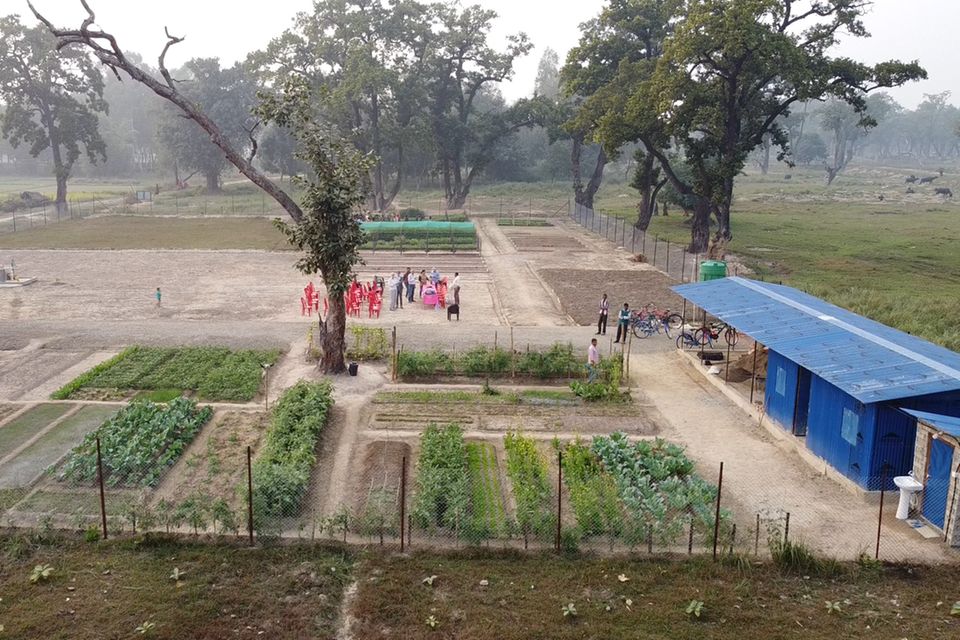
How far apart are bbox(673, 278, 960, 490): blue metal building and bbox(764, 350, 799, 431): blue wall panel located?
0.08 ft

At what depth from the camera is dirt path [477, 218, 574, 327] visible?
3059 centimetres

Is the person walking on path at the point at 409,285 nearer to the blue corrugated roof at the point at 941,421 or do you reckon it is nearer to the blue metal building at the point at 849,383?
the blue metal building at the point at 849,383

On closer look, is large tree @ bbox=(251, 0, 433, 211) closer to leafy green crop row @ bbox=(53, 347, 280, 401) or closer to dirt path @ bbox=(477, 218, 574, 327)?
dirt path @ bbox=(477, 218, 574, 327)

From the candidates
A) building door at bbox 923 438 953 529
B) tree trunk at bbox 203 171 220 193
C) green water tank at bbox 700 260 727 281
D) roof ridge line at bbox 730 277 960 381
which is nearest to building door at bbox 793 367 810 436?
roof ridge line at bbox 730 277 960 381

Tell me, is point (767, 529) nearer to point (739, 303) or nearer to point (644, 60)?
point (739, 303)

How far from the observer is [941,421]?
1381cm

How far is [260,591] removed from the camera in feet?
38.7

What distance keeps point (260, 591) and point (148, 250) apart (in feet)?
129

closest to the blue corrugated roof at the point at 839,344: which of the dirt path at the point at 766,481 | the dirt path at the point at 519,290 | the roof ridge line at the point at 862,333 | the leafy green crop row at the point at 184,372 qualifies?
the roof ridge line at the point at 862,333

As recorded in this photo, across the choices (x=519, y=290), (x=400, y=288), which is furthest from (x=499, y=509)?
(x=519, y=290)

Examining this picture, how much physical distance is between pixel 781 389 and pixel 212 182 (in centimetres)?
8066

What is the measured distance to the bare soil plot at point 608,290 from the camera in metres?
31.9

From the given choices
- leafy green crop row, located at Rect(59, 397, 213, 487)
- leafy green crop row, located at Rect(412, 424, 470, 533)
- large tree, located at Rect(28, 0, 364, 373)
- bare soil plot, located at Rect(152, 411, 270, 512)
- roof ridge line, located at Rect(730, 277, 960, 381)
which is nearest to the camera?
leafy green crop row, located at Rect(412, 424, 470, 533)

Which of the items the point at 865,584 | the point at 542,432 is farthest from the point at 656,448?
the point at 865,584
